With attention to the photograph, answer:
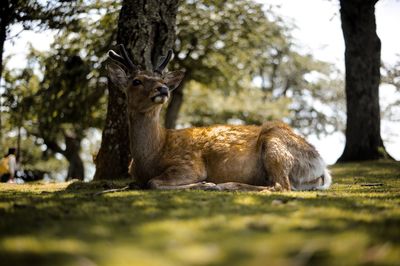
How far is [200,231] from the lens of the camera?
9.96ft

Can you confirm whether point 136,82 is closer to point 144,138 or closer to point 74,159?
point 144,138

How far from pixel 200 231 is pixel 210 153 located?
403cm

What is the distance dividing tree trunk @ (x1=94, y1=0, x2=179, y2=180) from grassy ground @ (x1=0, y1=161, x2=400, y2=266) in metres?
4.28

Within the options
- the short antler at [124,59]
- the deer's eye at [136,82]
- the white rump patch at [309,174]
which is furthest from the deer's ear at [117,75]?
the white rump patch at [309,174]

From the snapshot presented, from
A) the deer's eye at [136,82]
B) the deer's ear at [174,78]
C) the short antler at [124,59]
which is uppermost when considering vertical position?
the short antler at [124,59]

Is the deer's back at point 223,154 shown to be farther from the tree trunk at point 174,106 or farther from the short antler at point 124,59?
the tree trunk at point 174,106

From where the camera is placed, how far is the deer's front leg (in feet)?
20.6

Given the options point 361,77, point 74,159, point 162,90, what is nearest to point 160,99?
point 162,90

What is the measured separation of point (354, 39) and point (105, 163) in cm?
904

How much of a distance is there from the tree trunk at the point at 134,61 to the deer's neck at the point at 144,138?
87.5 inches

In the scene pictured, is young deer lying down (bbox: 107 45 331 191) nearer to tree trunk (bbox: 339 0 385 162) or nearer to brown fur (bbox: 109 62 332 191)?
brown fur (bbox: 109 62 332 191)

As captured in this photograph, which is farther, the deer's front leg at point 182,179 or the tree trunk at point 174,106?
the tree trunk at point 174,106

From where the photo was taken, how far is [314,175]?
7125 millimetres

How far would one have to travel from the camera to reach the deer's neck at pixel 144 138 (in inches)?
274
